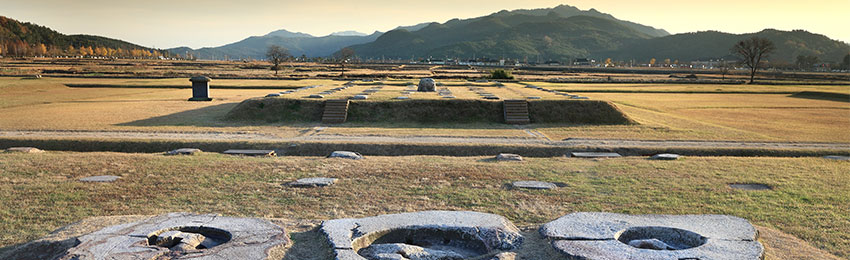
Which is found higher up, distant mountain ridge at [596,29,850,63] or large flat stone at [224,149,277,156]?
distant mountain ridge at [596,29,850,63]

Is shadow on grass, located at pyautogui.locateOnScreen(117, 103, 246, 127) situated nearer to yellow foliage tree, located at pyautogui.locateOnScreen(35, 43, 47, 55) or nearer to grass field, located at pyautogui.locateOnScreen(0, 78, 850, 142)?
grass field, located at pyautogui.locateOnScreen(0, 78, 850, 142)

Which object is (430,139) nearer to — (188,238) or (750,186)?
(750,186)

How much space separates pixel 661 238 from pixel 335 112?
1738 centimetres

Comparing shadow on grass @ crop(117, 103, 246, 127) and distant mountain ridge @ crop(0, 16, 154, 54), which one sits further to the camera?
distant mountain ridge @ crop(0, 16, 154, 54)

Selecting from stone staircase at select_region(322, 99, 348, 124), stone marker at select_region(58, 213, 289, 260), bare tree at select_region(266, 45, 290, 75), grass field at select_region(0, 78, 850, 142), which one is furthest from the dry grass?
bare tree at select_region(266, 45, 290, 75)

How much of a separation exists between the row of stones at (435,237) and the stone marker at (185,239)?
1cm

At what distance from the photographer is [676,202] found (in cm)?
901

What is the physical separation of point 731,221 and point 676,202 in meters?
1.48

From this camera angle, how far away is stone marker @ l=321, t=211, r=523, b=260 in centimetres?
639

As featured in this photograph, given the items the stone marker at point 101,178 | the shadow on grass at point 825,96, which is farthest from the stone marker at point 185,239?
the shadow on grass at point 825,96

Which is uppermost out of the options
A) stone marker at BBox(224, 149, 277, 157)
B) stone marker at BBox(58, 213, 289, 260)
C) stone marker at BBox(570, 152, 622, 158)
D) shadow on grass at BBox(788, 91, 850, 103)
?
shadow on grass at BBox(788, 91, 850, 103)

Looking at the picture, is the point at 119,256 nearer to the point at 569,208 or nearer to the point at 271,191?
the point at 271,191

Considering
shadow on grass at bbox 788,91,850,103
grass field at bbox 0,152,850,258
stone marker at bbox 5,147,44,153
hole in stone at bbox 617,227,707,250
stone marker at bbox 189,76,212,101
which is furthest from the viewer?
shadow on grass at bbox 788,91,850,103

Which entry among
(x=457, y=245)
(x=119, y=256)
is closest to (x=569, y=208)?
(x=457, y=245)
